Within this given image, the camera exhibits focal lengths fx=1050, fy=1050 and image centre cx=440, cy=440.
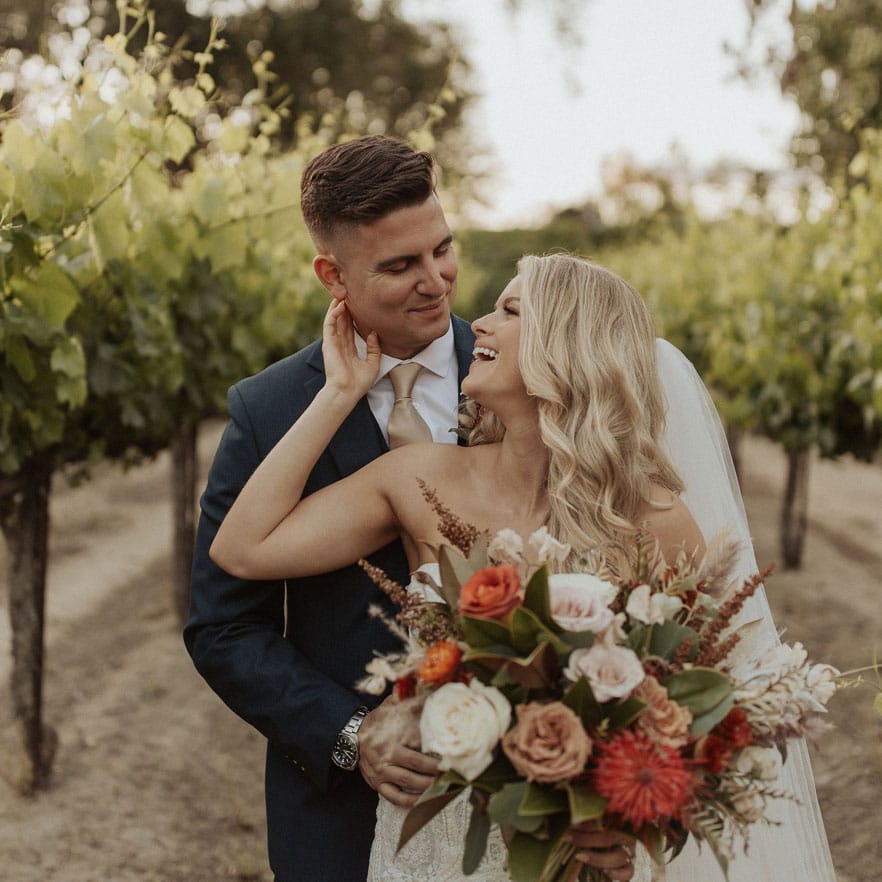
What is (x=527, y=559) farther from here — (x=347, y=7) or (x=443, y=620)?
(x=347, y=7)

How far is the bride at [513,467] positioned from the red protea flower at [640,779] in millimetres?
648

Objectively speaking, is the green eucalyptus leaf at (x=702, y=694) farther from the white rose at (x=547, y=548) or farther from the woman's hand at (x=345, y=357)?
the woman's hand at (x=345, y=357)

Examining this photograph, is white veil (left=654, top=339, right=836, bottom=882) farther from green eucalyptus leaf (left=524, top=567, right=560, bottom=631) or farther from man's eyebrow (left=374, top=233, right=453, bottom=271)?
green eucalyptus leaf (left=524, top=567, right=560, bottom=631)

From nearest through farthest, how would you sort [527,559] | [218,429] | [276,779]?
[527,559]
[276,779]
[218,429]

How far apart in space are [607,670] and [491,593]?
0.73 feet

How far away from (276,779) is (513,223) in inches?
1321

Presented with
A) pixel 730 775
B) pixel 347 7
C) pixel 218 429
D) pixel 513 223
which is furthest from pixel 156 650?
pixel 513 223

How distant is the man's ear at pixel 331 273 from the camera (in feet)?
9.38

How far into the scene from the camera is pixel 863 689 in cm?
738

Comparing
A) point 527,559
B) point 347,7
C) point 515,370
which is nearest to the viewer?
point 527,559

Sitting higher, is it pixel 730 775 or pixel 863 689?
pixel 730 775

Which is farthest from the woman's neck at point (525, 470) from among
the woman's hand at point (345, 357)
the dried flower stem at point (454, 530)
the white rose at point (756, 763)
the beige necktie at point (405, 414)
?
the white rose at point (756, 763)

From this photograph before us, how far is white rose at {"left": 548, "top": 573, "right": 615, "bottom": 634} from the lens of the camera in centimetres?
169

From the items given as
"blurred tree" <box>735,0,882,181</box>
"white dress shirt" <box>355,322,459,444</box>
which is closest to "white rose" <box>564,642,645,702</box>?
"white dress shirt" <box>355,322,459,444</box>
